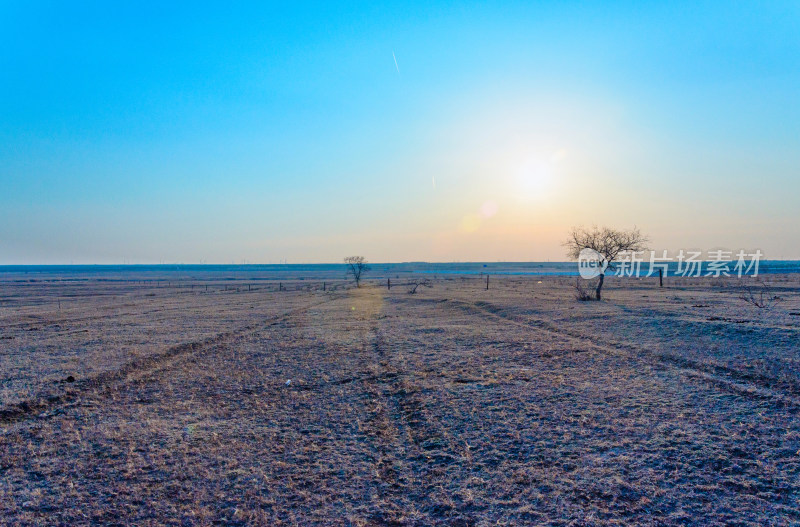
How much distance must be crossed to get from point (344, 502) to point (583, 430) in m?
3.81

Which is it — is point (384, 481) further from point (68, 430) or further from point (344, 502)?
point (68, 430)

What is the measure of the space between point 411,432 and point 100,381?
7.67m

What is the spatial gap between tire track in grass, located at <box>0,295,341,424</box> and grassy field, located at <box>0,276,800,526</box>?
80 millimetres

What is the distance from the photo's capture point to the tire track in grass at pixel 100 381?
7.92 m

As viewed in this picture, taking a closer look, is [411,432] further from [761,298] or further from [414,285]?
[414,285]

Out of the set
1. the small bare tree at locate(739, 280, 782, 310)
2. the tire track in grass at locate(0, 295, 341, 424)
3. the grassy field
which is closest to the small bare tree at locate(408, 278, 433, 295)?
the small bare tree at locate(739, 280, 782, 310)

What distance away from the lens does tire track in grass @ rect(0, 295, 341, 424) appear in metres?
7.92

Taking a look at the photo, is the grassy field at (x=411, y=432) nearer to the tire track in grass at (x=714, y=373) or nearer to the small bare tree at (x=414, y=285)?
the tire track in grass at (x=714, y=373)

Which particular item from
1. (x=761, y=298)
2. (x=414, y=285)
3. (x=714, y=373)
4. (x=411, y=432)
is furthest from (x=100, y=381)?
(x=414, y=285)

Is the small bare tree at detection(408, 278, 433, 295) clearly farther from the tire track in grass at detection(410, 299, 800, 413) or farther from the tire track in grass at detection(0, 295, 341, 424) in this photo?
the tire track in grass at detection(0, 295, 341, 424)

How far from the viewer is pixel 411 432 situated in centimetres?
679

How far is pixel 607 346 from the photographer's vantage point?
1296 cm

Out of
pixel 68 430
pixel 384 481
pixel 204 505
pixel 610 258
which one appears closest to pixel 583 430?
pixel 384 481

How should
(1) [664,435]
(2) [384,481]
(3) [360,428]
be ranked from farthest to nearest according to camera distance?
(3) [360,428]
(1) [664,435]
(2) [384,481]
